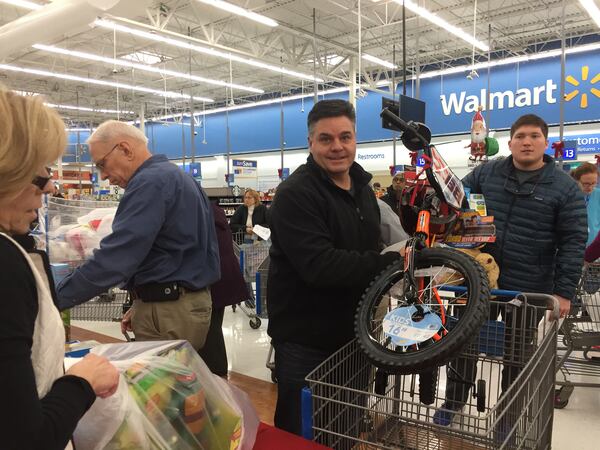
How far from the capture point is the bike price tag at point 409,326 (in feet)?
4.14

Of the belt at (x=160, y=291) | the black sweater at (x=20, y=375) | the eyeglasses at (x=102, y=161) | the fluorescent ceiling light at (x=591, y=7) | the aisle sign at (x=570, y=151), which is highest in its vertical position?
the fluorescent ceiling light at (x=591, y=7)

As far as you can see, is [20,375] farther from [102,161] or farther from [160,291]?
[102,161]

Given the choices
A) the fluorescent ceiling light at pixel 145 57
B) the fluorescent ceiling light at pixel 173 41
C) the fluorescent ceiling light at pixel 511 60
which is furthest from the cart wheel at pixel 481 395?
the fluorescent ceiling light at pixel 145 57

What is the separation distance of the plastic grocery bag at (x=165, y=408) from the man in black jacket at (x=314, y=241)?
1.15 ft

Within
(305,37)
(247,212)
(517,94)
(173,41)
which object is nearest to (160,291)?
(247,212)

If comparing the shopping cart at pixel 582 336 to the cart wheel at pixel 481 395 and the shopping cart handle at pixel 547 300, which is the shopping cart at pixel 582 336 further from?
the cart wheel at pixel 481 395

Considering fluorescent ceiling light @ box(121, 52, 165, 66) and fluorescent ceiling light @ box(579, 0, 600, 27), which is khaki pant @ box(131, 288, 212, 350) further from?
fluorescent ceiling light @ box(121, 52, 165, 66)

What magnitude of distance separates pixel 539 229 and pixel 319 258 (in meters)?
1.50

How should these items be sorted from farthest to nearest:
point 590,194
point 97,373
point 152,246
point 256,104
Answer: point 256,104, point 590,194, point 152,246, point 97,373

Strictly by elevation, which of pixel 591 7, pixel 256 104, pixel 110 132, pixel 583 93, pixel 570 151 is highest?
pixel 256 104

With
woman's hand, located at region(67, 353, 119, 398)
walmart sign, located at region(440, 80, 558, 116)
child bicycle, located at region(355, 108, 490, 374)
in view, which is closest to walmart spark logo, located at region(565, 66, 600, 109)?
walmart sign, located at region(440, 80, 558, 116)

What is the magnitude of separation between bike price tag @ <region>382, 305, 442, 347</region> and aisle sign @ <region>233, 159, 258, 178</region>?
14732mm

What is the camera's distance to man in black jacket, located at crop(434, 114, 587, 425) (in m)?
2.39

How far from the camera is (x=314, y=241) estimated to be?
1.52 metres
